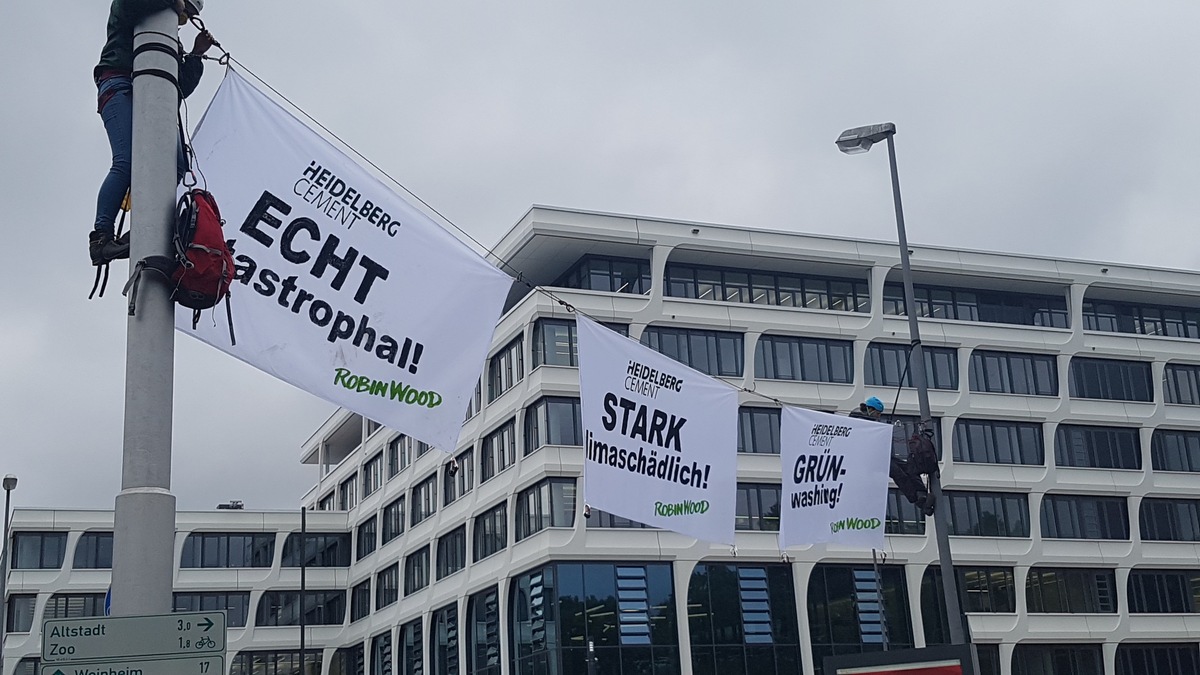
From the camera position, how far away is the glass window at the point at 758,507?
5306 centimetres

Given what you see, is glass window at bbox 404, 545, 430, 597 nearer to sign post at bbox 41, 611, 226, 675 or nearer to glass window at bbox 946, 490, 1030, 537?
glass window at bbox 946, 490, 1030, 537

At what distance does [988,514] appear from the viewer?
190 feet

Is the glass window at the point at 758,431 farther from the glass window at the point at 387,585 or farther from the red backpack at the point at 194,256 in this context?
the red backpack at the point at 194,256

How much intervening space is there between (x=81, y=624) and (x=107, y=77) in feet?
9.13

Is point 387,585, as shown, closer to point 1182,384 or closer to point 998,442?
point 998,442

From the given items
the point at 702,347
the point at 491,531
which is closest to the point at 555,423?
the point at 491,531

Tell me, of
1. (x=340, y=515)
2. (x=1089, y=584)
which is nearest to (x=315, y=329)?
(x=1089, y=584)

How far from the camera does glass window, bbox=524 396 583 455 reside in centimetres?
5088

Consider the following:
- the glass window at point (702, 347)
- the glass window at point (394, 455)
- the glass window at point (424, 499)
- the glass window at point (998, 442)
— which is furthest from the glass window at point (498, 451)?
the glass window at point (998, 442)

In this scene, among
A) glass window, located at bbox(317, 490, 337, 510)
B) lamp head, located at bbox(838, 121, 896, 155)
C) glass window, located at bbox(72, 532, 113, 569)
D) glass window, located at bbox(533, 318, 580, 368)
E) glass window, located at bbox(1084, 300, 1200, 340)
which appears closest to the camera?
lamp head, located at bbox(838, 121, 896, 155)

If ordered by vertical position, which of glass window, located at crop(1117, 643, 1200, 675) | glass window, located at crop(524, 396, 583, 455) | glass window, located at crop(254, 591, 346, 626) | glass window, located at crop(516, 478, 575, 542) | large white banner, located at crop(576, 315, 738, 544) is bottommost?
glass window, located at crop(1117, 643, 1200, 675)

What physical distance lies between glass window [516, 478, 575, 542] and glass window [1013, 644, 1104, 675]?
21131mm

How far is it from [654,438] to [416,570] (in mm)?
52072

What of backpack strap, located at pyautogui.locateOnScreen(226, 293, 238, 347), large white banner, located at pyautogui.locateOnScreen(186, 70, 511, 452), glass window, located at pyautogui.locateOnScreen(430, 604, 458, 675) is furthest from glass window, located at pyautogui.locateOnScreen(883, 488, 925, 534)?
backpack strap, located at pyautogui.locateOnScreen(226, 293, 238, 347)
